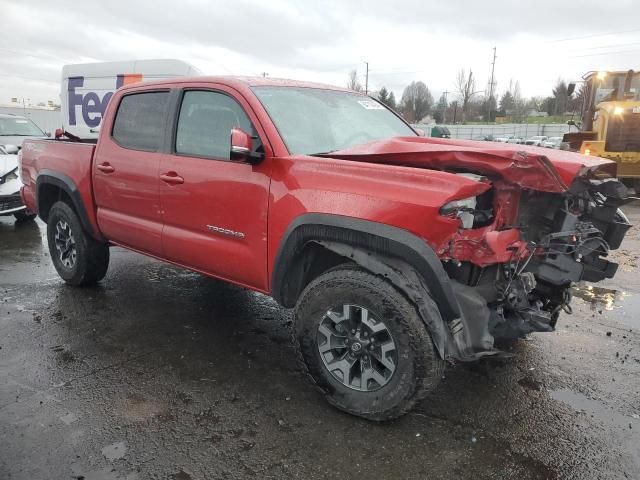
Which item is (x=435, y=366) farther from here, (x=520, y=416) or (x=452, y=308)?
(x=520, y=416)

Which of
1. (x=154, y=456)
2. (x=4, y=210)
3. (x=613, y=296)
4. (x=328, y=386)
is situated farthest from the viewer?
(x=4, y=210)

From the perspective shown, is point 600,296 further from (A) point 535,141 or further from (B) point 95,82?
(A) point 535,141

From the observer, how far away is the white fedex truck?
33.5 feet

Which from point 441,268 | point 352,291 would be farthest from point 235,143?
point 441,268

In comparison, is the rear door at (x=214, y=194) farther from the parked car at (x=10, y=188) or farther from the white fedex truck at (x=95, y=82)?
the white fedex truck at (x=95, y=82)

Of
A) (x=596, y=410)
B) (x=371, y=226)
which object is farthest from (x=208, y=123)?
(x=596, y=410)

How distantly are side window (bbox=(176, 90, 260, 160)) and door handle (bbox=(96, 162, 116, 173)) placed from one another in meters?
0.86

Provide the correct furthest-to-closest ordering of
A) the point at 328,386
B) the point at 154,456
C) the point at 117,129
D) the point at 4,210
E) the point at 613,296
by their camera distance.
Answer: the point at 4,210 < the point at 613,296 < the point at 117,129 < the point at 328,386 < the point at 154,456

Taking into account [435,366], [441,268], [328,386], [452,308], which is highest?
[441,268]

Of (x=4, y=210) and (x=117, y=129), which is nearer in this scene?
(x=117, y=129)

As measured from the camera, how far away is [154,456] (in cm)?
262

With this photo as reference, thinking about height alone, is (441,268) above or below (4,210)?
above

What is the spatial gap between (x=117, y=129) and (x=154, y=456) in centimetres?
300

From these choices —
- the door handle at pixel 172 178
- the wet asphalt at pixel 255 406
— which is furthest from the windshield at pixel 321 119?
the wet asphalt at pixel 255 406
